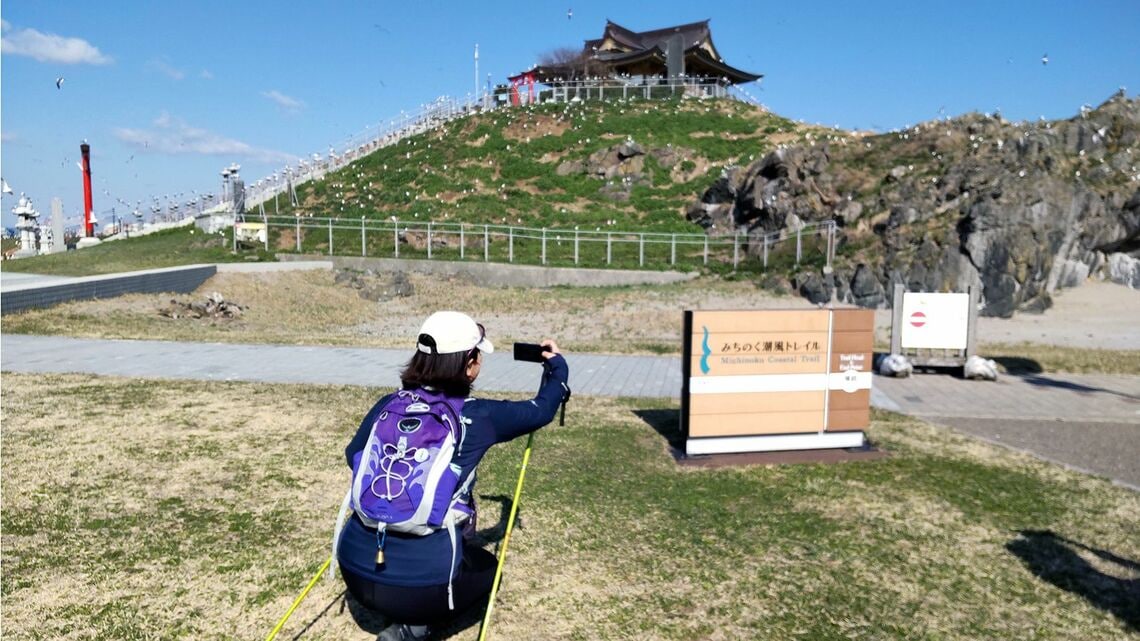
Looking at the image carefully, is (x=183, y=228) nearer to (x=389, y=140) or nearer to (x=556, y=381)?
(x=389, y=140)

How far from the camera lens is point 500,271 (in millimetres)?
26344

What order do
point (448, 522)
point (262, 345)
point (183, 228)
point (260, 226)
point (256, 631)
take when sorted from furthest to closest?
point (183, 228)
point (260, 226)
point (262, 345)
point (256, 631)
point (448, 522)

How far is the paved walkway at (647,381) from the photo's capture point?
8.30 metres

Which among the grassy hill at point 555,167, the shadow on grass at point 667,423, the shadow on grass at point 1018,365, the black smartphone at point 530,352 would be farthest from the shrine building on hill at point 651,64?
the black smartphone at point 530,352

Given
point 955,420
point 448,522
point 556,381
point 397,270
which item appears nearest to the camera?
point 448,522

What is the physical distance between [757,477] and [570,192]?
31326mm

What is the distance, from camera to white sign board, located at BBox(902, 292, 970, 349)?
1177 cm

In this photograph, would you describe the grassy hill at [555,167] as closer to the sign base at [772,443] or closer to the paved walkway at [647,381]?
the paved walkway at [647,381]

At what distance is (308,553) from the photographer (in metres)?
4.78

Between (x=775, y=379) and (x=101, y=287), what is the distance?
50.2ft

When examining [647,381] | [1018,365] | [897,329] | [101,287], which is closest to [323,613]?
[647,381]

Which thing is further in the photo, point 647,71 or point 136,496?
point 647,71

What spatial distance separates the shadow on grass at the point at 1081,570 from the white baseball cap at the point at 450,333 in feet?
12.6

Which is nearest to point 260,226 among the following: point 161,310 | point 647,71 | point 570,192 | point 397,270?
point 397,270
